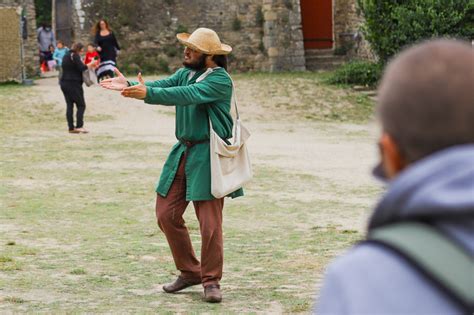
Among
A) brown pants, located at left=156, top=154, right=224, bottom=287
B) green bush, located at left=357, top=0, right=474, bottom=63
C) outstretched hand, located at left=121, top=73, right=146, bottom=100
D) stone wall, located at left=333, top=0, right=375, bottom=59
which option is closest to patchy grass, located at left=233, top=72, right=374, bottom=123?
green bush, located at left=357, top=0, right=474, bottom=63

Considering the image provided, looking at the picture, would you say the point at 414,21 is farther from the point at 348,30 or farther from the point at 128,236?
the point at 128,236

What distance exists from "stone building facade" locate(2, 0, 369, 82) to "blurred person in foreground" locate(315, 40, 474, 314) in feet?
89.6

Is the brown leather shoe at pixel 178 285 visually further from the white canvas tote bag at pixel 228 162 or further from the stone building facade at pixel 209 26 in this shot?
the stone building facade at pixel 209 26

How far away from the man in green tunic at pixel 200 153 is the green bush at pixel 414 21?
15794mm

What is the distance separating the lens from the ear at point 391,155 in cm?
190

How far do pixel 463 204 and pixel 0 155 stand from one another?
1431cm

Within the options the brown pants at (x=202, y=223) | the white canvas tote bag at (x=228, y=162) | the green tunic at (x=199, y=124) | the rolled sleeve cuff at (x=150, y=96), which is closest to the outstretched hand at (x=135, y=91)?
the rolled sleeve cuff at (x=150, y=96)

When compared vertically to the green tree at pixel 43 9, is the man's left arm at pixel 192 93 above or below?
below

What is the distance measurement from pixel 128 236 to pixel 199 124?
2.89 meters

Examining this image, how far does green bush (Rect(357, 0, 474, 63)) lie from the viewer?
72.2ft

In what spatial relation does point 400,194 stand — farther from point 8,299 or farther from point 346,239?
point 346,239

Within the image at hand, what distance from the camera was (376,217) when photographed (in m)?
1.83

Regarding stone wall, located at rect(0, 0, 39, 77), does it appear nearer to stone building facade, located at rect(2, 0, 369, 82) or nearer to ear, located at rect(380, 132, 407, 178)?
stone building facade, located at rect(2, 0, 369, 82)

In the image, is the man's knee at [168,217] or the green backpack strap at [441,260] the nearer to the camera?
the green backpack strap at [441,260]
